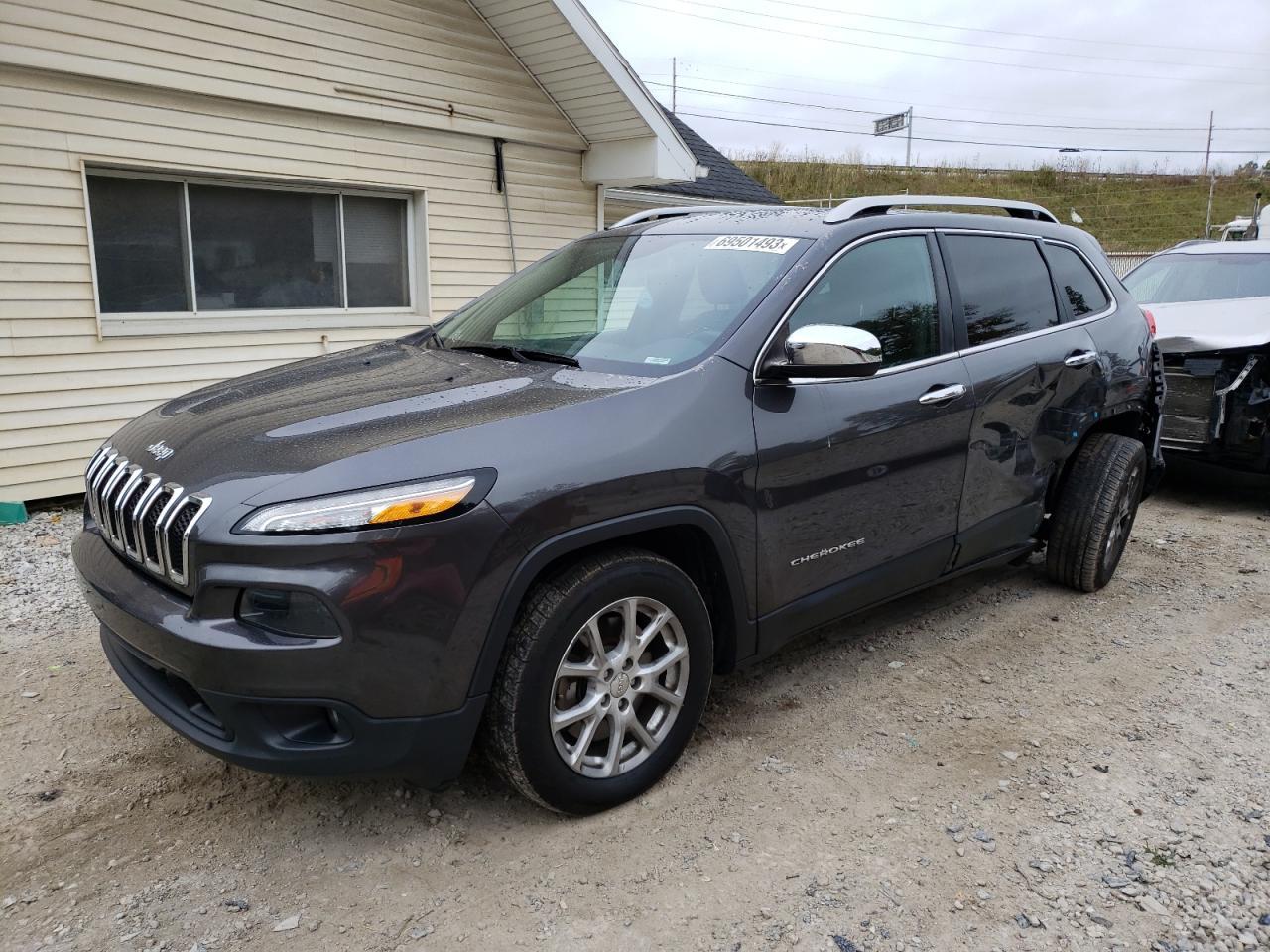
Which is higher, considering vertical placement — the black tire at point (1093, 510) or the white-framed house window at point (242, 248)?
the white-framed house window at point (242, 248)

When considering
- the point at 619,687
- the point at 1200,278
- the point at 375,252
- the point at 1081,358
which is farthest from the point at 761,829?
the point at 1200,278

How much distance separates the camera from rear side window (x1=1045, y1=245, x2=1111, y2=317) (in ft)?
14.9

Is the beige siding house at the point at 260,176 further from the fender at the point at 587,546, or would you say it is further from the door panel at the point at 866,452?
the door panel at the point at 866,452

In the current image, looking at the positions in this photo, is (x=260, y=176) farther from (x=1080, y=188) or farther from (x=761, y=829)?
(x=1080, y=188)

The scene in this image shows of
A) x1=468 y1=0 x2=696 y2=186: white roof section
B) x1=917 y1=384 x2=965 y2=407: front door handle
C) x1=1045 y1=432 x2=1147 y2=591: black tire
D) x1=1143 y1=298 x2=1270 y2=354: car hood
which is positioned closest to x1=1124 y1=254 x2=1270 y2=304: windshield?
x1=1143 y1=298 x2=1270 y2=354: car hood

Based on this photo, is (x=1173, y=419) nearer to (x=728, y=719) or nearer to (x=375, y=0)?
(x=728, y=719)

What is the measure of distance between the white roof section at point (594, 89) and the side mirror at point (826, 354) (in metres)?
6.08

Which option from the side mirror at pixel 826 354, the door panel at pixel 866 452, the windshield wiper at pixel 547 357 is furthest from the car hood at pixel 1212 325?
the windshield wiper at pixel 547 357

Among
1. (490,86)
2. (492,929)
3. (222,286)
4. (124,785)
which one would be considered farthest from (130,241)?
(492,929)

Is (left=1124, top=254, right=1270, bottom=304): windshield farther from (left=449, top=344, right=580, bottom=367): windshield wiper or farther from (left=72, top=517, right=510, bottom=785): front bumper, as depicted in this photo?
(left=72, top=517, right=510, bottom=785): front bumper

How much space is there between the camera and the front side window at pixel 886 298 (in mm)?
3355

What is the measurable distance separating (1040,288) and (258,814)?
395cm

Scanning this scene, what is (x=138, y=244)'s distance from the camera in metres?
6.82

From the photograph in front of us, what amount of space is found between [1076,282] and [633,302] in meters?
2.53
